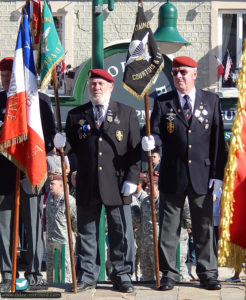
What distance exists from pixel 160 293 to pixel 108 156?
1277 millimetres

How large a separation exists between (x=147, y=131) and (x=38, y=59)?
1228 mm

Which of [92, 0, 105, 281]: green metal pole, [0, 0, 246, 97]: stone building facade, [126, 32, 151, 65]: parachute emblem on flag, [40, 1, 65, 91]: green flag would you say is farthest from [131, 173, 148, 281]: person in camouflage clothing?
[0, 0, 246, 97]: stone building facade

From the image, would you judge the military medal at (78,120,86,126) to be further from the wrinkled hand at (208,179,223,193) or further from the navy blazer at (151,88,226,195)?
the wrinkled hand at (208,179,223,193)

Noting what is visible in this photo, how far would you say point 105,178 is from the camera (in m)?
8.39

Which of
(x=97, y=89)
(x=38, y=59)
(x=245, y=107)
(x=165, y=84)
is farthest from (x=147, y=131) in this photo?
(x=165, y=84)

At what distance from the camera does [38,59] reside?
28.3 ft

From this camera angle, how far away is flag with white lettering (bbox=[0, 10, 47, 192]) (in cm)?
841

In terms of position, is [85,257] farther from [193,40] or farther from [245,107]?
[193,40]

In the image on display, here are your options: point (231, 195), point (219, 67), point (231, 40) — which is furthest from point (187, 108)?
point (231, 40)

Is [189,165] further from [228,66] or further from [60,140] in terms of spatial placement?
[228,66]

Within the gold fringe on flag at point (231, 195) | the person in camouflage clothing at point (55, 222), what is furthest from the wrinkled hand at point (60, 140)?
the gold fringe on flag at point (231, 195)

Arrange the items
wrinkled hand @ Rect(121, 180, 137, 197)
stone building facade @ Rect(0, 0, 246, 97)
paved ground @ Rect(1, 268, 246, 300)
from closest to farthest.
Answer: paved ground @ Rect(1, 268, 246, 300) < wrinkled hand @ Rect(121, 180, 137, 197) < stone building facade @ Rect(0, 0, 246, 97)

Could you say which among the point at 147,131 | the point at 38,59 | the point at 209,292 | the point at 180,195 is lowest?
the point at 209,292

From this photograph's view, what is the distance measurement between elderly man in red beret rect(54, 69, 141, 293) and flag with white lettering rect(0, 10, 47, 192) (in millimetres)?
373
